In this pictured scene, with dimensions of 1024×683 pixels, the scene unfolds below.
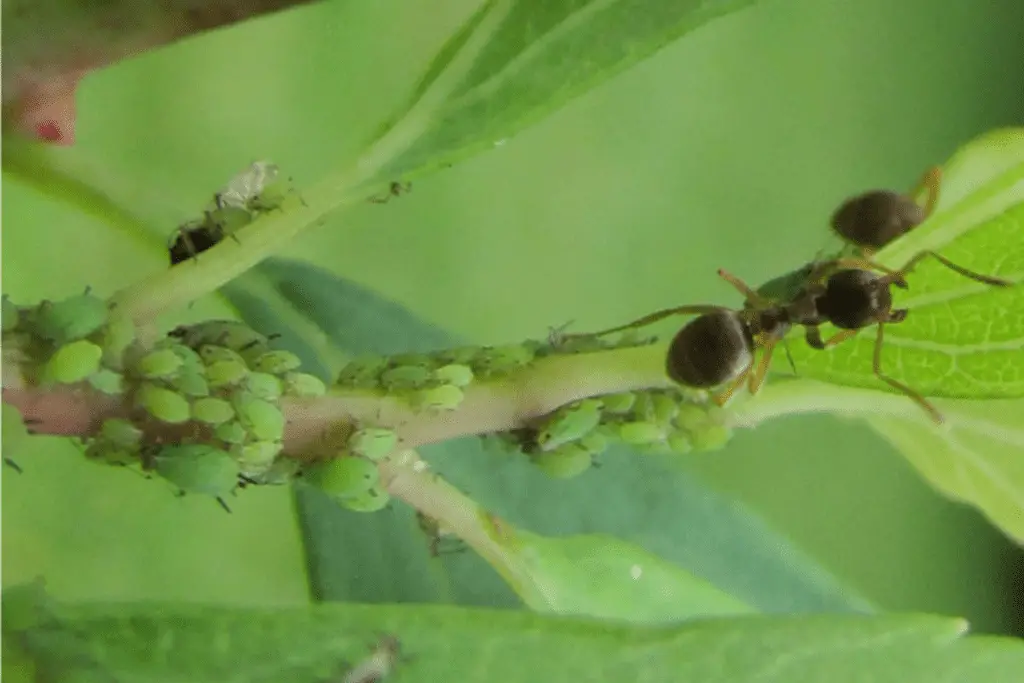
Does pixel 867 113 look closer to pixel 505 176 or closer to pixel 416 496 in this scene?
pixel 505 176

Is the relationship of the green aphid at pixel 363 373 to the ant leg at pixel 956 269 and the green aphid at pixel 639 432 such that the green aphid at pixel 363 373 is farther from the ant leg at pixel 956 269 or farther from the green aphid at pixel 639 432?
the ant leg at pixel 956 269

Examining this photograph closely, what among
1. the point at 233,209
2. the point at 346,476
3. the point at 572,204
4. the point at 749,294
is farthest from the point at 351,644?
the point at 572,204

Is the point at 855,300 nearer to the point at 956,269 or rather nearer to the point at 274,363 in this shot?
the point at 956,269

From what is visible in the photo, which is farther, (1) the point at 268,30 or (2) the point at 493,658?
(1) the point at 268,30

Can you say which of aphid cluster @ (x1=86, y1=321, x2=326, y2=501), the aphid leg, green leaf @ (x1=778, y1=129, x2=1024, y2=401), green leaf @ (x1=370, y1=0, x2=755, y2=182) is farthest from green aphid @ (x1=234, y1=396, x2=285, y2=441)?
the aphid leg

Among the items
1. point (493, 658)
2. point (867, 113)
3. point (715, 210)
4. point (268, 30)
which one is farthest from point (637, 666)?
point (867, 113)

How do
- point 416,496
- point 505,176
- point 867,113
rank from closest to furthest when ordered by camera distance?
point 416,496
point 505,176
point 867,113

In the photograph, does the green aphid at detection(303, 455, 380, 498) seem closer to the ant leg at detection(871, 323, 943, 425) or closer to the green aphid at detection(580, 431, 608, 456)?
the green aphid at detection(580, 431, 608, 456)
